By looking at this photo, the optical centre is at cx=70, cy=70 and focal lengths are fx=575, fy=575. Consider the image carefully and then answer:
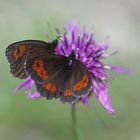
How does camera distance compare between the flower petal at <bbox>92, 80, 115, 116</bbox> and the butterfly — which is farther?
the flower petal at <bbox>92, 80, 115, 116</bbox>

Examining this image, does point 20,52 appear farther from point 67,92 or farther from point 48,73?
point 67,92

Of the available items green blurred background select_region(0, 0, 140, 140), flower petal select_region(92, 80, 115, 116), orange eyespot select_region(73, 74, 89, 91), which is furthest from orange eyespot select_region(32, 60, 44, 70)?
green blurred background select_region(0, 0, 140, 140)

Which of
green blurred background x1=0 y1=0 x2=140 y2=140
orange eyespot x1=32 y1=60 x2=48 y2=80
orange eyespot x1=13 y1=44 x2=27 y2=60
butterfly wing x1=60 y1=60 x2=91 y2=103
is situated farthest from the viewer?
green blurred background x1=0 y1=0 x2=140 y2=140

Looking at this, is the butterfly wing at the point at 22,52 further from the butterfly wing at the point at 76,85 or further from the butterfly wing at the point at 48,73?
the butterfly wing at the point at 76,85

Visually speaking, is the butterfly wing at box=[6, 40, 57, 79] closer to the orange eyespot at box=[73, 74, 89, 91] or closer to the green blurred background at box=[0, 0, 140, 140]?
the orange eyespot at box=[73, 74, 89, 91]

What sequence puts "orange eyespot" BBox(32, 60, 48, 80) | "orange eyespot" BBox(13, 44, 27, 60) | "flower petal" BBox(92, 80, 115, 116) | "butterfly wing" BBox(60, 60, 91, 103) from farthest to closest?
1. "flower petal" BBox(92, 80, 115, 116)
2. "orange eyespot" BBox(13, 44, 27, 60)
3. "orange eyespot" BBox(32, 60, 48, 80)
4. "butterfly wing" BBox(60, 60, 91, 103)

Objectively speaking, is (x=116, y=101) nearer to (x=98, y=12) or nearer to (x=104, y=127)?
(x=104, y=127)

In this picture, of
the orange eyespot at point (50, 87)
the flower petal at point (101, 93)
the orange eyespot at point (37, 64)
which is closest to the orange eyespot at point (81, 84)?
the orange eyespot at point (50, 87)

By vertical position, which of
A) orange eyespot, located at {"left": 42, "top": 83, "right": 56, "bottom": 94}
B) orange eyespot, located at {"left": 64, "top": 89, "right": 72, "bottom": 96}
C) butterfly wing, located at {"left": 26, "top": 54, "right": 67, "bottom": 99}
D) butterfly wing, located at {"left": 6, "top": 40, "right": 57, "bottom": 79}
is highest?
butterfly wing, located at {"left": 6, "top": 40, "right": 57, "bottom": 79}
